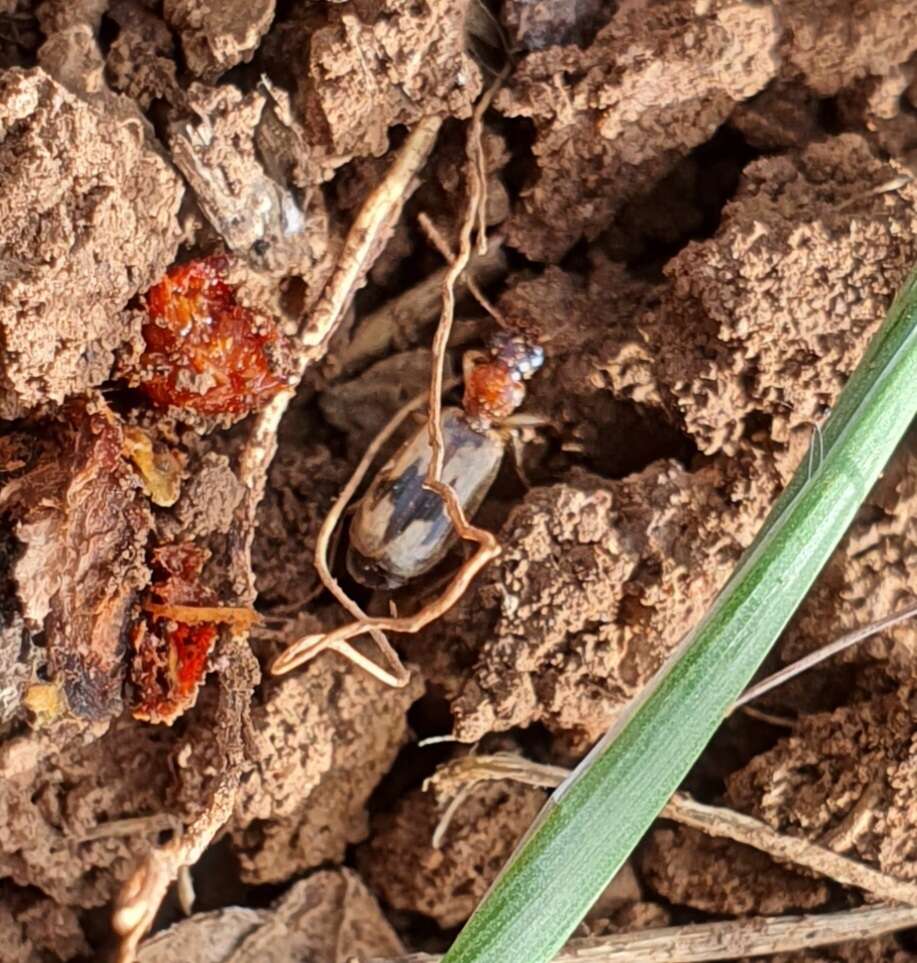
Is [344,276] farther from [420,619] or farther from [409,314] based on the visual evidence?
[420,619]

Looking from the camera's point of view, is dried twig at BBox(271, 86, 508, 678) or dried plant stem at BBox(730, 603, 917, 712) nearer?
dried plant stem at BBox(730, 603, 917, 712)

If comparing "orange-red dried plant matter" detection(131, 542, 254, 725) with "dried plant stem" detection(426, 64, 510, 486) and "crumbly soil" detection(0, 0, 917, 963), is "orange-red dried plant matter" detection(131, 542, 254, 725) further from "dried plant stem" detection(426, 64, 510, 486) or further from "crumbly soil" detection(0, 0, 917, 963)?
"dried plant stem" detection(426, 64, 510, 486)

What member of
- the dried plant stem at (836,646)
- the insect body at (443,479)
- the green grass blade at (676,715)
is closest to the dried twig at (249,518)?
the insect body at (443,479)

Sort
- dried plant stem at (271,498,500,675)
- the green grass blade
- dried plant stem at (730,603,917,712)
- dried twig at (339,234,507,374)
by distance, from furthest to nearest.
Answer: dried twig at (339,234,507,374) → dried plant stem at (271,498,500,675) → dried plant stem at (730,603,917,712) → the green grass blade

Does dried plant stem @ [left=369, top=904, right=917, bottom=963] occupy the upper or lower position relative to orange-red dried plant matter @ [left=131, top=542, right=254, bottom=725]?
lower

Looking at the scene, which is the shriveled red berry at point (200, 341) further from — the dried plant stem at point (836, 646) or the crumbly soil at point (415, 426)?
the dried plant stem at point (836, 646)

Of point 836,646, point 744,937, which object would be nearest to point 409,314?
point 836,646

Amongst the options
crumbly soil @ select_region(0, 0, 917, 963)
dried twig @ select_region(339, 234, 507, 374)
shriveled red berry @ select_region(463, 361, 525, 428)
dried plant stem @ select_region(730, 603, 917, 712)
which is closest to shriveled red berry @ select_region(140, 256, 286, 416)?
crumbly soil @ select_region(0, 0, 917, 963)
